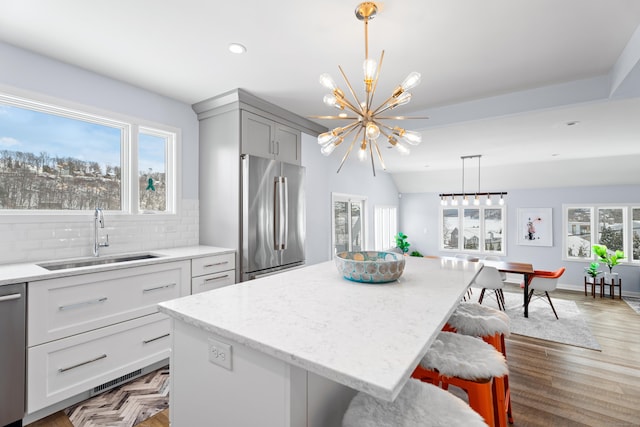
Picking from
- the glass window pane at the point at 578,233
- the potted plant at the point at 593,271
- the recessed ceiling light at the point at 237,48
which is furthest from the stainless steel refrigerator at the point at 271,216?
the glass window pane at the point at 578,233

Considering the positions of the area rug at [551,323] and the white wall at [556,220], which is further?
the white wall at [556,220]

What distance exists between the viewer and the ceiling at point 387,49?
1838mm

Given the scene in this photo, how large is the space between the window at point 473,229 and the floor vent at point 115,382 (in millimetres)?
7122

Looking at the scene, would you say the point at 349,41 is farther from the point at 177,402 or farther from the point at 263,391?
the point at 177,402

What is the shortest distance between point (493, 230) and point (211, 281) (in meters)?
6.78

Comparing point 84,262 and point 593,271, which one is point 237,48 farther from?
point 593,271

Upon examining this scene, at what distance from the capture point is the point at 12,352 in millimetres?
1762

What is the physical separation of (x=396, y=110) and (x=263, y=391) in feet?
10.8

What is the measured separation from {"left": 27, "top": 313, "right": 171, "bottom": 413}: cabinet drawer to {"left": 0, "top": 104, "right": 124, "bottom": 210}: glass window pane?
45.2 inches

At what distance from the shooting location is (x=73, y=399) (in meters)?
2.10

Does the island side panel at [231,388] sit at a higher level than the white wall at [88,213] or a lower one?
lower

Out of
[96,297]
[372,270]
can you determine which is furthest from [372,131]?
[96,297]

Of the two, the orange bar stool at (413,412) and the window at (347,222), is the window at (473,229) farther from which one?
the orange bar stool at (413,412)

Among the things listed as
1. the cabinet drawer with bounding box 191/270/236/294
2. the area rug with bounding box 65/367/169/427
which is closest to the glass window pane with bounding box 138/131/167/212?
the cabinet drawer with bounding box 191/270/236/294
